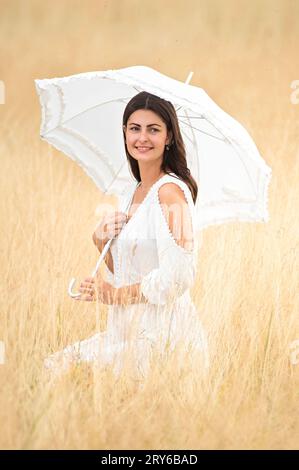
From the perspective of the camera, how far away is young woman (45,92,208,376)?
4.00 meters

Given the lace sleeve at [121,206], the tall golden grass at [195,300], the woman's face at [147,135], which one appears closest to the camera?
the tall golden grass at [195,300]

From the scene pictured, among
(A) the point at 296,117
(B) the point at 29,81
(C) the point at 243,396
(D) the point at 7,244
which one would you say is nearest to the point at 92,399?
(C) the point at 243,396

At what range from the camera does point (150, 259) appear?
4.18m

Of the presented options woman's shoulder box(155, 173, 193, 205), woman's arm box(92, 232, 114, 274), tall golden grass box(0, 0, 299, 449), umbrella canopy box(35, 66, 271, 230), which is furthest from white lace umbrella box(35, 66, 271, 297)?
tall golden grass box(0, 0, 299, 449)

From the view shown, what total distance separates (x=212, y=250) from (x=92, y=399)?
2497 mm

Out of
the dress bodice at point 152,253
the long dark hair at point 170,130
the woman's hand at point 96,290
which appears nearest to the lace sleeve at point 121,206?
the dress bodice at point 152,253

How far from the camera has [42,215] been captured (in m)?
6.75

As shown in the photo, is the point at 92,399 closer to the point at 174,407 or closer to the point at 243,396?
the point at 174,407

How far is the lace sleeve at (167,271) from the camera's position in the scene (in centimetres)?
395

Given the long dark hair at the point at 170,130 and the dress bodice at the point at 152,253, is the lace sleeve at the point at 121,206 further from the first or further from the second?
the long dark hair at the point at 170,130

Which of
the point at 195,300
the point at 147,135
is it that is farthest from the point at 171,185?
the point at 195,300

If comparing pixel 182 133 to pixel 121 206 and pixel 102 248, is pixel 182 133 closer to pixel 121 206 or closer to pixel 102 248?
pixel 121 206

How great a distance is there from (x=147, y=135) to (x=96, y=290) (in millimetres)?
828

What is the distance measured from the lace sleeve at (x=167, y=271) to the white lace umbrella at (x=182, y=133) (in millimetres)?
360
